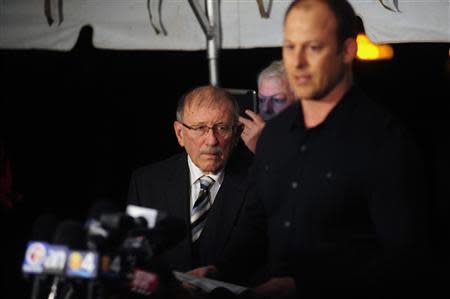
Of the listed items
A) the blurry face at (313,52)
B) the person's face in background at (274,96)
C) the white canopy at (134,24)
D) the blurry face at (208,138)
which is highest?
the white canopy at (134,24)

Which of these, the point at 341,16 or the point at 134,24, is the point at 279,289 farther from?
the point at 134,24

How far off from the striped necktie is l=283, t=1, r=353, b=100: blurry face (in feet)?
4.23

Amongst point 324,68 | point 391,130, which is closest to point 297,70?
point 324,68

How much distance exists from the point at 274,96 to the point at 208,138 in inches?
27.0

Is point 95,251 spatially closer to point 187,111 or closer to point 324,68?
point 324,68

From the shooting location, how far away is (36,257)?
2.45m

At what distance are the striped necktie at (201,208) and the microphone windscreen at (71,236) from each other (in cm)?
150

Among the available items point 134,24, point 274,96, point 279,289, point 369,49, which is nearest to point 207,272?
point 279,289

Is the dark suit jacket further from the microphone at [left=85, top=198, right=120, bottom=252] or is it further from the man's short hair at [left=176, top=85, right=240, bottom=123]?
the microphone at [left=85, top=198, right=120, bottom=252]

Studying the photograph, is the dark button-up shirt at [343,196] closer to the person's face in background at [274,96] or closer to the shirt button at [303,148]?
the shirt button at [303,148]

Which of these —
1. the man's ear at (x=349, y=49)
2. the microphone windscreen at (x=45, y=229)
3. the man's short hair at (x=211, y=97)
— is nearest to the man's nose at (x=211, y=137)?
the man's short hair at (x=211, y=97)

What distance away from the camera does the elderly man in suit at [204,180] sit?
12.9ft

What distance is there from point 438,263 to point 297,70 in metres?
0.70

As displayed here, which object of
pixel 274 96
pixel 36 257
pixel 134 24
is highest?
pixel 134 24
